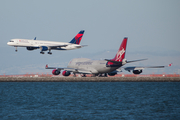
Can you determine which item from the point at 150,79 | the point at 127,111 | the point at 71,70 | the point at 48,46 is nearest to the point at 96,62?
the point at 71,70

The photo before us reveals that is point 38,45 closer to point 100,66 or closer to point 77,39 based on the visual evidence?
point 77,39

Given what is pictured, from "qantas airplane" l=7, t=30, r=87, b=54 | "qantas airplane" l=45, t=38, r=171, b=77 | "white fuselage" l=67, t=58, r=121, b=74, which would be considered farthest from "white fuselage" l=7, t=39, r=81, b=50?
"white fuselage" l=67, t=58, r=121, b=74

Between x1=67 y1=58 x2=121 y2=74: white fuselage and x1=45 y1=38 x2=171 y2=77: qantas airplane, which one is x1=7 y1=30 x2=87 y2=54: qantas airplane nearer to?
x1=45 y1=38 x2=171 y2=77: qantas airplane

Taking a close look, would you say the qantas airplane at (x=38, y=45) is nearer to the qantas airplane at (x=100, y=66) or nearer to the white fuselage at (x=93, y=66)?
the qantas airplane at (x=100, y=66)

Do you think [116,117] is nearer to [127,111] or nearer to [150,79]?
[127,111]

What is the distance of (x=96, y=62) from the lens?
12125 cm

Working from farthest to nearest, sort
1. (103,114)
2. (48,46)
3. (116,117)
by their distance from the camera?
1. (48,46)
2. (103,114)
3. (116,117)

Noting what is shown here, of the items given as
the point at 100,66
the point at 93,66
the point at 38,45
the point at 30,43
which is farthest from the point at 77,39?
the point at 30,43

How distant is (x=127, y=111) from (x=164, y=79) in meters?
76.4

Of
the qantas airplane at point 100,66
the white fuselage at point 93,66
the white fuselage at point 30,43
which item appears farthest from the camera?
the white fuselage at point 93,66

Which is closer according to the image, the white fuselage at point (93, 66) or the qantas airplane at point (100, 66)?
the qantas airplane at point (100, 66)

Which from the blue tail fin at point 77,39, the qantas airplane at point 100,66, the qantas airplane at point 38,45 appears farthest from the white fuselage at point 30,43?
the qantas airplane at point 100,66

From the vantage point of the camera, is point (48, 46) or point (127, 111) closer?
point (127, 111)

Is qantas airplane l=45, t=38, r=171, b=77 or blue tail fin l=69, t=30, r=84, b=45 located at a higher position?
blue tail fin l=69, t=30, r=84, b=45
